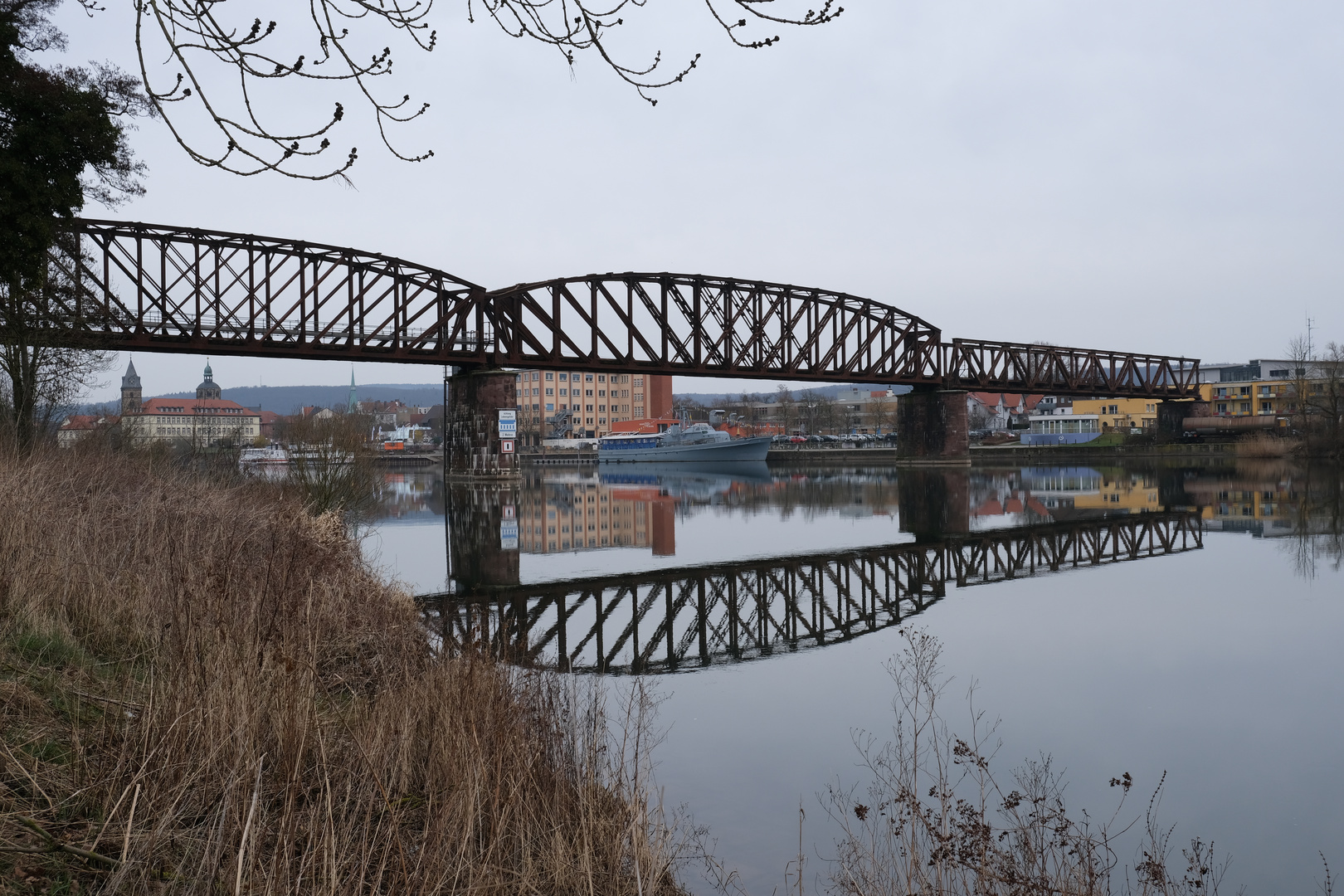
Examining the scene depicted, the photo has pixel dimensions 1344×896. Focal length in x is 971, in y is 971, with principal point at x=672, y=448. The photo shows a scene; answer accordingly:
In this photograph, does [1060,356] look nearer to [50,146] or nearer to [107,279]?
[107,279]

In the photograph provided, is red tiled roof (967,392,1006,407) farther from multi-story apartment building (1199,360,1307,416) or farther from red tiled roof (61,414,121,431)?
red tiled roof (61,414,121,431)

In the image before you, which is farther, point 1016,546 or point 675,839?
point 1016,546

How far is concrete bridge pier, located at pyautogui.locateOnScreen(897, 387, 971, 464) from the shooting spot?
86625 mm

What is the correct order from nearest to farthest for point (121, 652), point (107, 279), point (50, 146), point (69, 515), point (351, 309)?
point (121, 652), point (69, 515), point (50, 146), point (107, 279), point (351, 309)

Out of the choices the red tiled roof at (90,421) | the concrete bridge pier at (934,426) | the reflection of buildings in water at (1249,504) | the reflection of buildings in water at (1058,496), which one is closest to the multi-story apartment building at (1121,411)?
the concrete bridge pier at (934,426)

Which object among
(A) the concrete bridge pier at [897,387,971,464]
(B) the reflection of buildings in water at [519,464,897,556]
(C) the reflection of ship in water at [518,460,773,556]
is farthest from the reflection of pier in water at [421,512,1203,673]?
(A) the concrete bridge pier at [897,387,971,464]

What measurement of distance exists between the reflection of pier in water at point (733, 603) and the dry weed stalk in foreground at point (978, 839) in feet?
12.6

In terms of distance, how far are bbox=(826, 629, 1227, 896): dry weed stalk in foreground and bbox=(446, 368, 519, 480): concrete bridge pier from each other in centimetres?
5677

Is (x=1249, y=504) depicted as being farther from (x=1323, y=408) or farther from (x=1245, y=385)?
(x=1245, y=385)

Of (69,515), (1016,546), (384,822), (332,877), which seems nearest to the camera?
(332,877)

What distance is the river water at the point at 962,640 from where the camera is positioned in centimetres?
816

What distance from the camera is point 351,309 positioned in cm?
5759

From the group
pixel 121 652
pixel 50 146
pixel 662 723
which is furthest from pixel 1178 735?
pixel 50 146

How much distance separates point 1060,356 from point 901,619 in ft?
297
